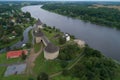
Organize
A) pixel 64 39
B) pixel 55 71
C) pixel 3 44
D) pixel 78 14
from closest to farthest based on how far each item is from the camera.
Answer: pixel 55 71, pixel 64 39, pixel 3 44, pixel 78 14

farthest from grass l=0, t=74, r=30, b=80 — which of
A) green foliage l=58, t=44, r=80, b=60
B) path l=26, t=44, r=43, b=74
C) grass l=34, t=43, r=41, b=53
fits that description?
grass l=34, t=43, r=41, b=53

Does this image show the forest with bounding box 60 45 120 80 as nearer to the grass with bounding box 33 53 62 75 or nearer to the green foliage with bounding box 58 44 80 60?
the grass with bounding box 33 53 62 75

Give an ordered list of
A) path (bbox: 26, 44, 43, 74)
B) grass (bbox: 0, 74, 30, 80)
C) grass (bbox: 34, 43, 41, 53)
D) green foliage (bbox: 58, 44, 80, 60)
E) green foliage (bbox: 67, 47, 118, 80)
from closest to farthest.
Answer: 1. green foliage (bbox: 67, 47, 118, 80)
2. grass (bbox: 0, 74, 30, 80)
3. path (bbox: 26, 44, 43, 74)
4. green foliage (bbox: 58, 44, 80, 60)
5. grass (bbox: 34, 43, 41, 53)

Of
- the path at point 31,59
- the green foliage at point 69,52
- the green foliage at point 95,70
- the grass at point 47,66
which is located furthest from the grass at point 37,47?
the green foliage at point 95,70

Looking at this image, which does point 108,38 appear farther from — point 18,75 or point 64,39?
point 18,75

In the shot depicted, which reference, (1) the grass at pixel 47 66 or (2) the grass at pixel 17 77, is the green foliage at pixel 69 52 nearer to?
(1) the grass at pixel 47 66

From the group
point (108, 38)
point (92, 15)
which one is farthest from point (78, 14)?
point (108, 38)

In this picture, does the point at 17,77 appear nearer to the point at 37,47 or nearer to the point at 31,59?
the point at 31,59

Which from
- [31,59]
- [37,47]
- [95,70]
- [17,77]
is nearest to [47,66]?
[31,59]

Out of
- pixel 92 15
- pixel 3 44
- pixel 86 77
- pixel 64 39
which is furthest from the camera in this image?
pixel 92 15
